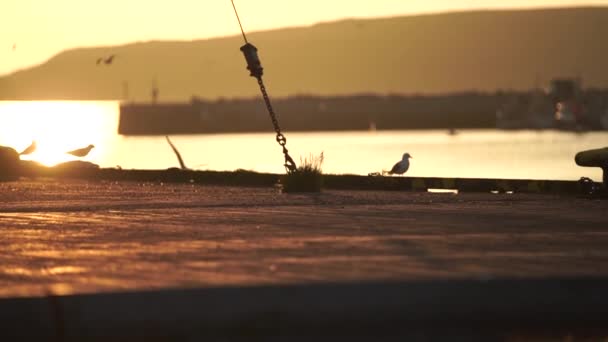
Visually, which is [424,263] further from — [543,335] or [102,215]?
[102,215]

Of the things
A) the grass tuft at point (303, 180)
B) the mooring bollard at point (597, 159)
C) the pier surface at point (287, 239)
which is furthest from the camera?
the grass tuft at point (303, 180)

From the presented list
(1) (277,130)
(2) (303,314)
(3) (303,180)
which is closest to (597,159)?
(3) (303,180)

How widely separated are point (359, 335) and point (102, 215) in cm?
793

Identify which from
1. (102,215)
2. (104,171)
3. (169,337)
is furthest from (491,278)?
(104,171)

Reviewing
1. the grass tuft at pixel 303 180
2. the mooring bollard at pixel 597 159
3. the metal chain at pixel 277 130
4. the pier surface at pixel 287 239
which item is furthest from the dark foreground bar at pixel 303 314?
the metal chain at pixel 277 130

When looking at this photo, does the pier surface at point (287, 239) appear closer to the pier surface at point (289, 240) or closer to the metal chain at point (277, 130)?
the pier surface at point (289, 240)

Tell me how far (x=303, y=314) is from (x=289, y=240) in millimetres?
3692

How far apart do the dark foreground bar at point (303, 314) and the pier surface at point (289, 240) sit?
176 millimetres

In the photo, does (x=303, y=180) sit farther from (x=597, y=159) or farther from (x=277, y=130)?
(x=597, y=159)

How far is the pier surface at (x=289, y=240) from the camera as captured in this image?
10352 mm

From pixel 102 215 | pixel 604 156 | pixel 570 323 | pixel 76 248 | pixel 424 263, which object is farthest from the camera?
pixel 604 156

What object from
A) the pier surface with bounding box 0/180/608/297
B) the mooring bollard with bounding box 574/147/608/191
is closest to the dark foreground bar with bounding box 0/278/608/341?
the pier surface with bounding box 0/180/608/297

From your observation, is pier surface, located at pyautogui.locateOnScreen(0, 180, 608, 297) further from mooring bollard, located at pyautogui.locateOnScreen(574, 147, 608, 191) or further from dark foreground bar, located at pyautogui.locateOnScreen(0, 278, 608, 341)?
mooring bollard, located at pyautogui.locateOnScreen(574, 147, 608, 191)

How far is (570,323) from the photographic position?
32.3 feet
